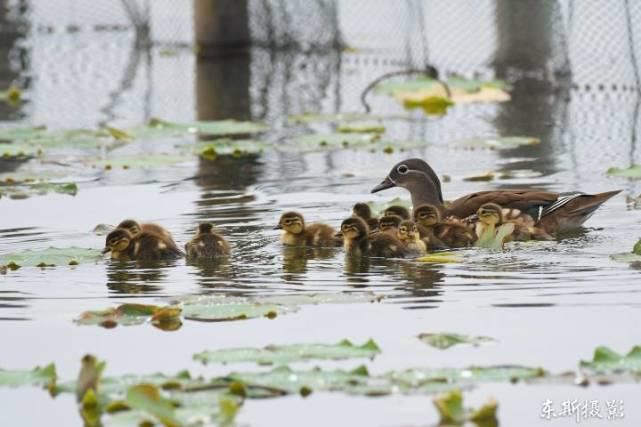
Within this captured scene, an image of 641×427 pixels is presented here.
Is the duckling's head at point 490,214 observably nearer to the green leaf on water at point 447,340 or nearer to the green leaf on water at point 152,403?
the green leaf on water at point 447,340

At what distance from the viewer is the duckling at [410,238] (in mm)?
10242

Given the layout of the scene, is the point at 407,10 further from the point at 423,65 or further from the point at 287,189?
the point at 287,189

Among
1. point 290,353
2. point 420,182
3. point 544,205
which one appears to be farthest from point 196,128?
point 290,353

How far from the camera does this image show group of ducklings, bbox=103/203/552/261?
10297 mm

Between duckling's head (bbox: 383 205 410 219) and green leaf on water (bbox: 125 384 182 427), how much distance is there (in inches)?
191

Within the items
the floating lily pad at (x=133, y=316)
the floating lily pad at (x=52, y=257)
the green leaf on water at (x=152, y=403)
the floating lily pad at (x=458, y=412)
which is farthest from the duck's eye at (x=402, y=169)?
the green leaf on water at (x=152, y=403)

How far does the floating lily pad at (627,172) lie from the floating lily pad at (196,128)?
4675 millimetres

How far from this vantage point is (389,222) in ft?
34.8

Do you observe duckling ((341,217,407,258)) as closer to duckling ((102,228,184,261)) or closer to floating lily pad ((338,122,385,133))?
duckling ((102,228,184,261))

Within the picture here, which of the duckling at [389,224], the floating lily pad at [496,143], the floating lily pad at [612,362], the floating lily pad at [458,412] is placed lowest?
the floating lily pad at [458,412]

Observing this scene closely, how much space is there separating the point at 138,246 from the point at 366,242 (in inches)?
53.4

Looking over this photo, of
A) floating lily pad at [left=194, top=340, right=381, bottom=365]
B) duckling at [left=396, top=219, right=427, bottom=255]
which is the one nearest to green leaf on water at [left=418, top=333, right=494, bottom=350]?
floating lily pad at [left=194, top=340, right=381, bottom=365]

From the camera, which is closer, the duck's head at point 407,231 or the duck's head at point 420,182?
the duck's head at point 407,231

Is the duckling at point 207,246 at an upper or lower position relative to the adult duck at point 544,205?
lower
